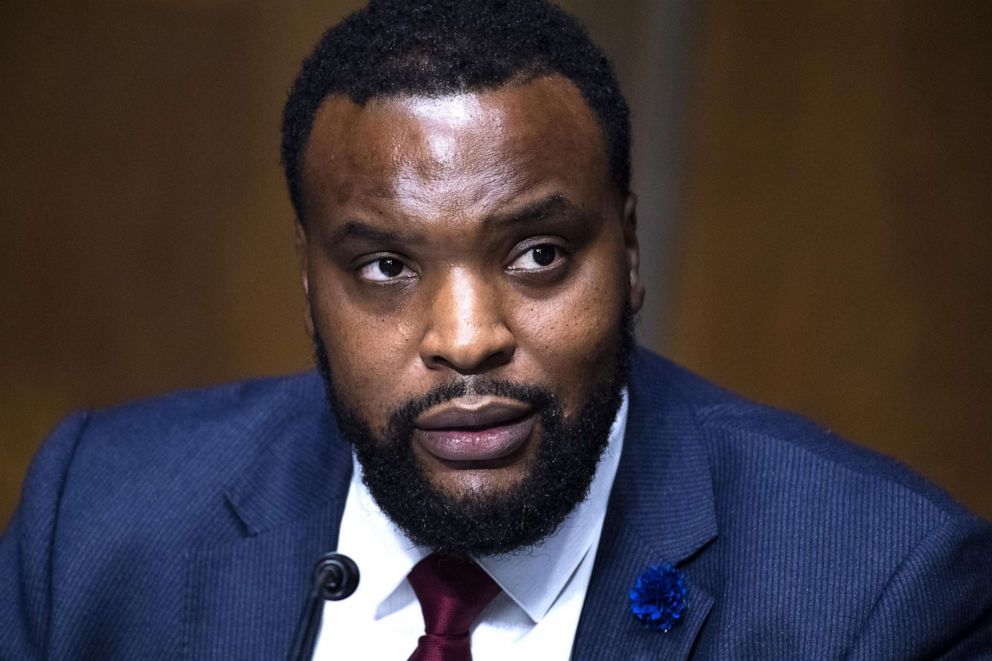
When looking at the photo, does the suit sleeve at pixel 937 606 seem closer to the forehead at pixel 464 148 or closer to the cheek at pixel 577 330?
the cheek at pixel 577 330

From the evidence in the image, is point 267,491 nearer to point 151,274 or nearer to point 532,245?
point 532,245

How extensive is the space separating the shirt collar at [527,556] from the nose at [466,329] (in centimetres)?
Answer: 34

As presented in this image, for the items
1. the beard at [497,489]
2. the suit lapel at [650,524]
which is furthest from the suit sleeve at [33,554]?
the suit lapel at [650,524]

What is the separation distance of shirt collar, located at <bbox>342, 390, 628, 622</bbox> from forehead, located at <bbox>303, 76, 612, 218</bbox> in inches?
17.4

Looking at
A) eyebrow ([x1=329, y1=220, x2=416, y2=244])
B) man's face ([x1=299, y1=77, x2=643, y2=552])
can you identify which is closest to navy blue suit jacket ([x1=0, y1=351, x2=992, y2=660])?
man's face ([x1=299, y1=77, x2=643, y2=552])

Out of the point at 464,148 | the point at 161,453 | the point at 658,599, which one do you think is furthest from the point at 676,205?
the point at 464,148

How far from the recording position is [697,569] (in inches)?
80.7

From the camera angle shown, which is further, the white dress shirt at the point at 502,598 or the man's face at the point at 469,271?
the white dress shirt at the point at 502,598

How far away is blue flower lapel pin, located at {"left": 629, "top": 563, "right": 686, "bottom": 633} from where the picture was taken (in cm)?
198

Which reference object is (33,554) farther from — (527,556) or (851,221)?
(851,221)

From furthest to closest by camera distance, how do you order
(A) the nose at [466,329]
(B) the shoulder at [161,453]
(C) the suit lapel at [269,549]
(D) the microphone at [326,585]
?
1. (B) the shoulder at [161,453]
2. (C) the suit lapel at [269,549]
3. (A) the nose at [466,329]
4. (D) the microphone at [326,585]

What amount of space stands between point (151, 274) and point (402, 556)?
2062 millimetres

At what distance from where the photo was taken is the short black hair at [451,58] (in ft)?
6.02

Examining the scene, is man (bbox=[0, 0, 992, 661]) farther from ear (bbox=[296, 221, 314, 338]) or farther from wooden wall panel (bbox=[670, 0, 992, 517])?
wooden wall panel (bbox=[670, 0, 992, 517])
